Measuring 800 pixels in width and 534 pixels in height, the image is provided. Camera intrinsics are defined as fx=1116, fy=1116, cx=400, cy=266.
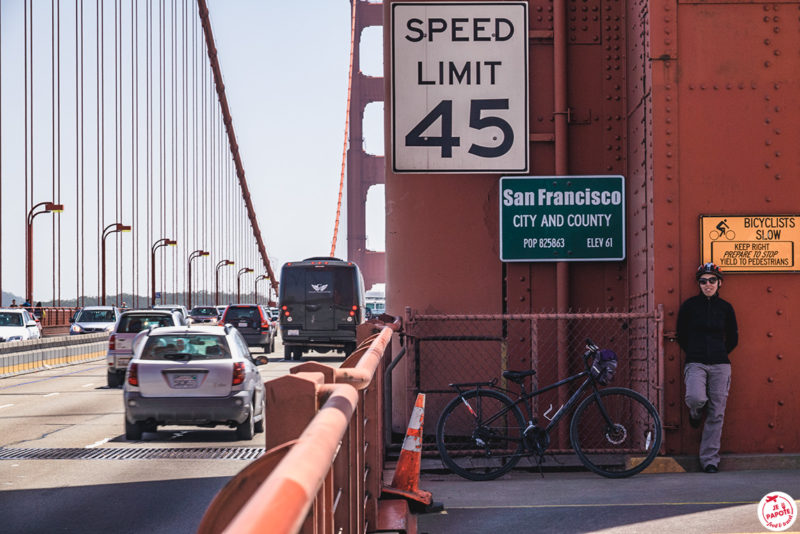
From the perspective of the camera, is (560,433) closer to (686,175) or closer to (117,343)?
(686,175)

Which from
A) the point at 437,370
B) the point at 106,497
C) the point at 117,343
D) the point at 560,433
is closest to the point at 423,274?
the point at 437,370

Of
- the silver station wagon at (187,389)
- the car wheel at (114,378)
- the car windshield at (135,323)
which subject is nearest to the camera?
the silver station wagon at (187,389)

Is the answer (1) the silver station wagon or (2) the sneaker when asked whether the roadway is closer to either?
(1) the silver station wagon

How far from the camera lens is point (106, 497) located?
898cm

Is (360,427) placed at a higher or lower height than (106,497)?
higher

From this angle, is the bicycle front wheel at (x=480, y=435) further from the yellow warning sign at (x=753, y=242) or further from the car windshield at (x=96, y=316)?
the car windshield at (x=96, y=316)

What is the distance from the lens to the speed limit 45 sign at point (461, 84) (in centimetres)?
974

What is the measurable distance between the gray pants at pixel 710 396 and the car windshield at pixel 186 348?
635 cm

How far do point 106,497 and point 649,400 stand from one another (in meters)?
4.56

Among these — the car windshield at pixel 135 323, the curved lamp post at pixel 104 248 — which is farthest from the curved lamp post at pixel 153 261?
the car windshield at pixel 135 323

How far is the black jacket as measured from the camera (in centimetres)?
878

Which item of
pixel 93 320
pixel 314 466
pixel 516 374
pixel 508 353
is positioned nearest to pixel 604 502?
pixel 516 374

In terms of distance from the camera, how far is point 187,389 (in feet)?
43.1

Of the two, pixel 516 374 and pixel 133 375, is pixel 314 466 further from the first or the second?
pixel 133 375
